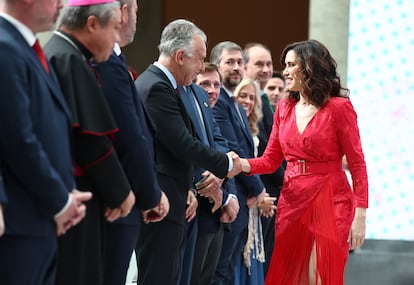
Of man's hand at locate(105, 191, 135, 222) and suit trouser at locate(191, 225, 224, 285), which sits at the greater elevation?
man's hand at locate(105, 191, 135, 222)

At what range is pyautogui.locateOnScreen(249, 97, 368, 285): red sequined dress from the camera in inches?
217

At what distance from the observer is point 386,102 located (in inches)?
328

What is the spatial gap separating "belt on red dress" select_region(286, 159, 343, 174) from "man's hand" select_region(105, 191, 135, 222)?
6.36 ft

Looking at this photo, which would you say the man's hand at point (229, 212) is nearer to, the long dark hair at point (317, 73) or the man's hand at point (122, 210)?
the long dark hair at point (317, 73)

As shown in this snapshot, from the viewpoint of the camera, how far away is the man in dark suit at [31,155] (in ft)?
10.6

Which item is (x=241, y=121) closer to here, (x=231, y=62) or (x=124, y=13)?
(x=231, y=62)

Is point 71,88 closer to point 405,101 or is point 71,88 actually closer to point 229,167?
point 229,167

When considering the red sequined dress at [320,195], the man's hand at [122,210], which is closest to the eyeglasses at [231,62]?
the red sequined dress at [320,195]

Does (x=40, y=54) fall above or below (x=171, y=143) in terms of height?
above

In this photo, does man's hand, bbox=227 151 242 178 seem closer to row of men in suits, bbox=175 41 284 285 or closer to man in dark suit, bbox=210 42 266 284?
row of men in suits, bbox=175 41 284 285

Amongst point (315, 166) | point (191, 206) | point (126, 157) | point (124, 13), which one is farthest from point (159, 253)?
point (124, 13)

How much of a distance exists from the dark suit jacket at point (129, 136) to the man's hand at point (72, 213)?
588 millimetres

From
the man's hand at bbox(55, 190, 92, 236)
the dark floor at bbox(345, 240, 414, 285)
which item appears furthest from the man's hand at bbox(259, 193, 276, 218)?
the man's hand at bbox(55, 190, 92, 236)

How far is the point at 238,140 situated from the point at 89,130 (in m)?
2.93
